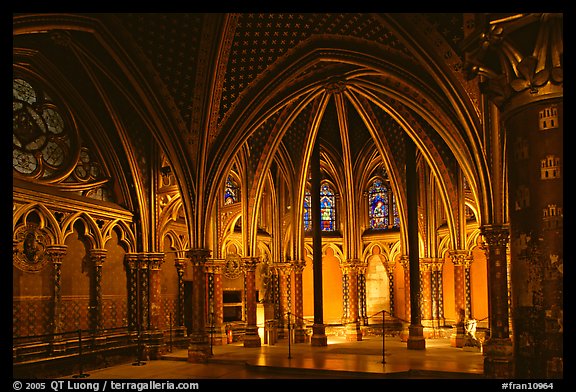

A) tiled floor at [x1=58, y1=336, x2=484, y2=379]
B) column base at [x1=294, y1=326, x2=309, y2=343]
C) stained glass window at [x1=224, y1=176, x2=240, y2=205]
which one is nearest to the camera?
tiled floor at [x1=58, y1=336, x2=484, y2=379]

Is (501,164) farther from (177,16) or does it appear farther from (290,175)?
(290,175)

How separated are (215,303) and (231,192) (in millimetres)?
5154

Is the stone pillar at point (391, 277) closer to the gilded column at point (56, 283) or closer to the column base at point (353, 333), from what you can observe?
the column base at point (353, 333)

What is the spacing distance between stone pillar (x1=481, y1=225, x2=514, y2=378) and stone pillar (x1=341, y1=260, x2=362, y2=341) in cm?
892

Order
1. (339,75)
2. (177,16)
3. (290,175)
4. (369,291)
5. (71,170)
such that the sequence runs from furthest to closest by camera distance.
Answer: (369,291) < (290,175) < (339,75) < (71,170) < (177,16)

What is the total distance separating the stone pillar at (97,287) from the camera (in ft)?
54.7

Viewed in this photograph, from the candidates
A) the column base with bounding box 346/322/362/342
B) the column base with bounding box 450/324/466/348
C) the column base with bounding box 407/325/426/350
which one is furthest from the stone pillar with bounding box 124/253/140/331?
the column base with bounding box 450/324/466/348

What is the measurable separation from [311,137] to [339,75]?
3498mm

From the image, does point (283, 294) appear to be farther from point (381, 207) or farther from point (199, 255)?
point (199, 255)

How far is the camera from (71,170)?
1647cm

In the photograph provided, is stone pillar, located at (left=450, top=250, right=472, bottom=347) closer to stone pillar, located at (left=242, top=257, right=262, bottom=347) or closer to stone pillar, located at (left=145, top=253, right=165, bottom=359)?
stone pillar, located at (left=242, top=257, right=262, bottom=347)

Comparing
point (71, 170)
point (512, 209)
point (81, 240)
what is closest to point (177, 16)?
point (71, 170)

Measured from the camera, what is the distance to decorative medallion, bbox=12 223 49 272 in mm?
14418
